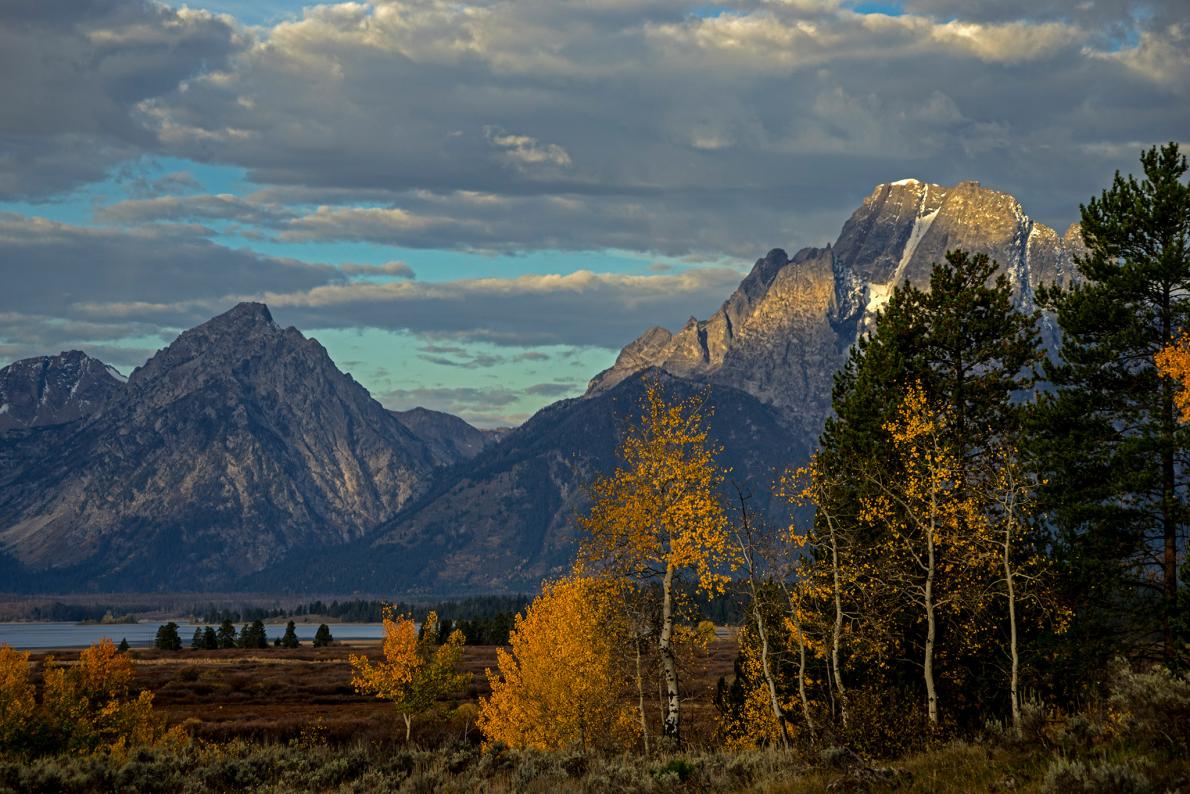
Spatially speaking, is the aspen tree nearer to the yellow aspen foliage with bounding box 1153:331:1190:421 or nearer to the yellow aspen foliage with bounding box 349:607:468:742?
the yellow aspen foliage with bounding box 1153:331:1190:421

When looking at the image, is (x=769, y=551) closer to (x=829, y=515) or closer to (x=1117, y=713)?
(x=829, y=515)

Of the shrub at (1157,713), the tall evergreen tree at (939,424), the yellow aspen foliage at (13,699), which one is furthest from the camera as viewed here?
the yellow aspen foliage at (13,699)

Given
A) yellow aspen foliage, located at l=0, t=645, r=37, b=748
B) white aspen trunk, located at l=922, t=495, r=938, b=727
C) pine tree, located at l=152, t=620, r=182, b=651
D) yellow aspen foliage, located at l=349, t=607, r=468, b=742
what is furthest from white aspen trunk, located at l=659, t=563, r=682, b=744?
pine tree, located at l=152, t=620, r=182, b=651

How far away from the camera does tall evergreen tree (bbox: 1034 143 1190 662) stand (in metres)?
38.4

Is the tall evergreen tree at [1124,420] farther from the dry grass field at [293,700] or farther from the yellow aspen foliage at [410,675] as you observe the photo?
the yellow aspen foliage at [410,675]

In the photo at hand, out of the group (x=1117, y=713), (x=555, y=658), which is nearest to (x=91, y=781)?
(x=1117, y=713)

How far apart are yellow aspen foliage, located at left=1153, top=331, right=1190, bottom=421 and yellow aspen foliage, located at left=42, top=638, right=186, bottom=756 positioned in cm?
4249

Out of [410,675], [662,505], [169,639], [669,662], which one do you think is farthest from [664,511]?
[169,639]

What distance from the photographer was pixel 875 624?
38.3 metres

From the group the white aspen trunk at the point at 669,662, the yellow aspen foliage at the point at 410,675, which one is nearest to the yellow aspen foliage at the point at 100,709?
the yellow aspen foliage at the point at 410,675

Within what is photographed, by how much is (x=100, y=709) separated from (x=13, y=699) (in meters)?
10.1

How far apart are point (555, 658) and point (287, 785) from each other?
42.0 metres

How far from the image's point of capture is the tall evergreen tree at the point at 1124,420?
3841 cm

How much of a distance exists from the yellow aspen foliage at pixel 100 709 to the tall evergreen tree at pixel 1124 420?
3926cm
